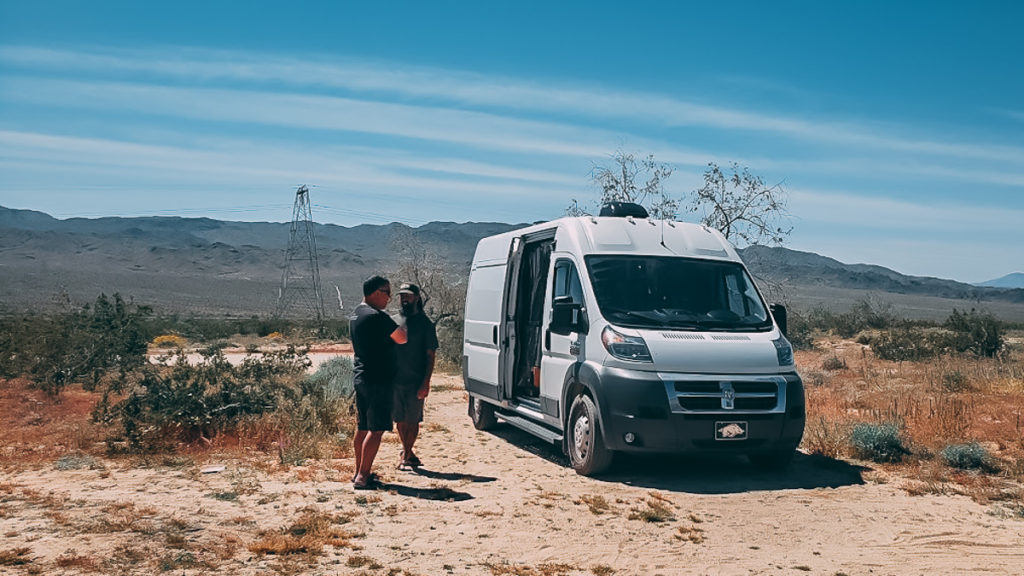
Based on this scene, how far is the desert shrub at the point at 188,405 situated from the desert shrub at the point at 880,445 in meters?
7.40

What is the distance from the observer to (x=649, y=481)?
30.8 ft

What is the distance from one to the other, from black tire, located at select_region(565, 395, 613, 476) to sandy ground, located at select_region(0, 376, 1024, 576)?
0.19 metres

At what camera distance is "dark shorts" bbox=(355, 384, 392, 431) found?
8.73m

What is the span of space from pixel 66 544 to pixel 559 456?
6093 mm

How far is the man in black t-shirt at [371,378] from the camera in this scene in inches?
343

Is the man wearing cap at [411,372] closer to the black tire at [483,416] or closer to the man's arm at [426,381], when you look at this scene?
the man's arm at [426,381]

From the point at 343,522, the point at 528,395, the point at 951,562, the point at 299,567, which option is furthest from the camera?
the point at 528,395

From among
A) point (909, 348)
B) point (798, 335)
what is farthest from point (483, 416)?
point (798, 335)

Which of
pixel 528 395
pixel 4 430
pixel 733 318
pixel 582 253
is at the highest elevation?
A: pixel 582 253

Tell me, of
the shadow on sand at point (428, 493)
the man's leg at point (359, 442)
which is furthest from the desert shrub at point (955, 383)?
the man's leg at point (359, 442)

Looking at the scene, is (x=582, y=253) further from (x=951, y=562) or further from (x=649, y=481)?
(x=951, y=562)

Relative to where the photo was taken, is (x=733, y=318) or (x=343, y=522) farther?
(x=733, y=318)

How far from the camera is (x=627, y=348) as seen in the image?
30.3 feet

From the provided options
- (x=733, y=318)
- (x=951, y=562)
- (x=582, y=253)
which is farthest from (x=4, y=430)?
(x=951, y=562)
